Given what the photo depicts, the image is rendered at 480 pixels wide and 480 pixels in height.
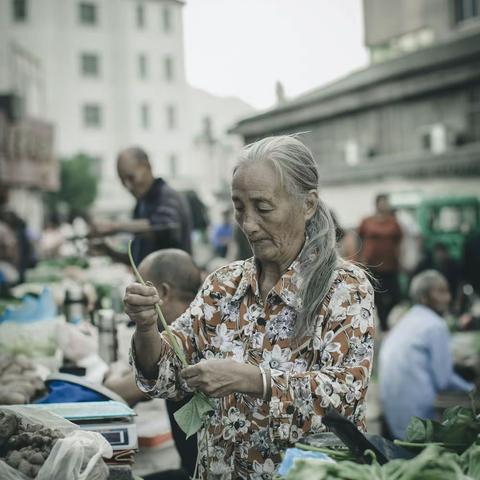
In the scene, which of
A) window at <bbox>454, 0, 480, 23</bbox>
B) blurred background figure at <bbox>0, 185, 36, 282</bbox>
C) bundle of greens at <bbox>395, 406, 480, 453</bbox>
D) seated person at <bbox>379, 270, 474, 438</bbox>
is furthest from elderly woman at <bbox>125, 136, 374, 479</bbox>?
window at <bbox>454, 0, 480, 23</bbox>

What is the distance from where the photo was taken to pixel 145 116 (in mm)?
52750

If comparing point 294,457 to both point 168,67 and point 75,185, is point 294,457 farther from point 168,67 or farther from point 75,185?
point 168,67

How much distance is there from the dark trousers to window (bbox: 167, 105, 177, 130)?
4452 centimetres

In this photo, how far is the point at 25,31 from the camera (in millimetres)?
49031

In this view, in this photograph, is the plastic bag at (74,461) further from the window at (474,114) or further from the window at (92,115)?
the window at (92,115)

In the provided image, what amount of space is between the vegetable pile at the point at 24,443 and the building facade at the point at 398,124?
1602 centimetres

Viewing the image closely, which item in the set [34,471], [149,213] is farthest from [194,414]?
[149,213]

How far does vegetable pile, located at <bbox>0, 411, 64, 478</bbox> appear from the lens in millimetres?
2072

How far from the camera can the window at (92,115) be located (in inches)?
2021

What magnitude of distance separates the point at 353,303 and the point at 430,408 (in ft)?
10.8

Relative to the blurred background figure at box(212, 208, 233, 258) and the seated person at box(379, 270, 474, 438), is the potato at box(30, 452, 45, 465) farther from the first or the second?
the blurred background figure at box(212, 208, 233, 258)

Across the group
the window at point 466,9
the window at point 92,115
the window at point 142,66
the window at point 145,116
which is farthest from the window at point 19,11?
the window at point 466,9

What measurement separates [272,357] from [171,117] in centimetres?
5251

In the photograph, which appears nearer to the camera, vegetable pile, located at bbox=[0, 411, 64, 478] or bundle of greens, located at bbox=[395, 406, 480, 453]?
bundle of greens, located at bbox=[395, 406, 480, 453]
